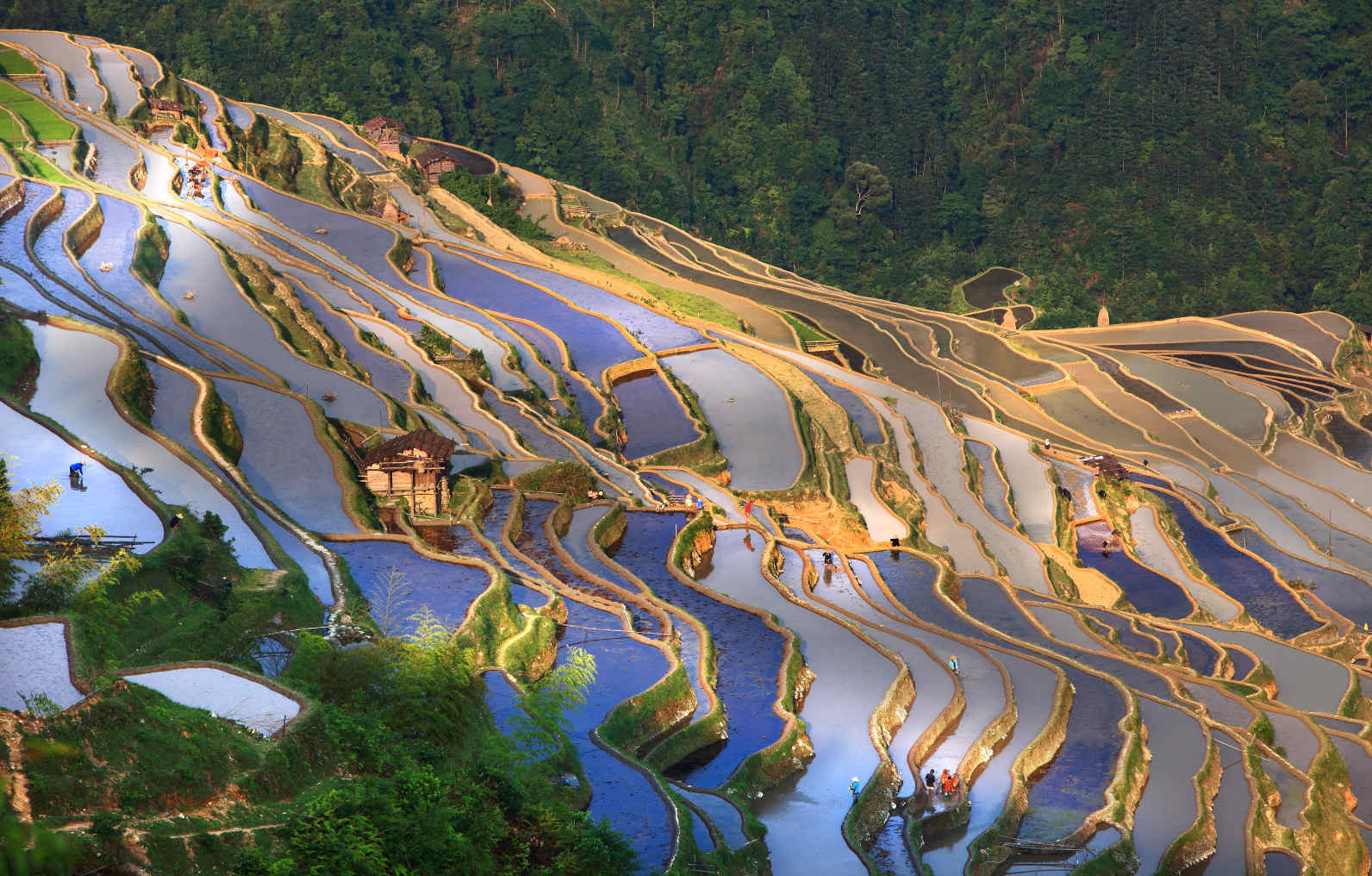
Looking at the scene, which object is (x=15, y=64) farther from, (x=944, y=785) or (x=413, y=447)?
(x=944, y=785)

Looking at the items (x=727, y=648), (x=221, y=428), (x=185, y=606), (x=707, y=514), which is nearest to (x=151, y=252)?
(x=221, y=428)

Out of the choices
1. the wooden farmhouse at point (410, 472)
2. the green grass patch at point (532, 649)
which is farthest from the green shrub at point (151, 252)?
the green grass patch at point (532, 649)

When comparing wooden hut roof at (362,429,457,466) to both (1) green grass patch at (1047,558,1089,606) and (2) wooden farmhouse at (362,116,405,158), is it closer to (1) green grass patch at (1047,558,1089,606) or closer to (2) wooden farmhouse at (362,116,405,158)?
(1) green grass patch at (1047,558,1089,606)

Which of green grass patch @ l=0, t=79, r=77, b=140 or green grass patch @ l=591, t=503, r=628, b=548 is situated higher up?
green grass patch @ l=591, t=503, r=628, b=548

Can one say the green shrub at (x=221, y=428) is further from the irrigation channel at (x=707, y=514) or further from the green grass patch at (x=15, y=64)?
the green grass patch at (x=15, y=64)

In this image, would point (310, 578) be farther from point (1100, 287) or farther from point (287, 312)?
point (1100, 287)

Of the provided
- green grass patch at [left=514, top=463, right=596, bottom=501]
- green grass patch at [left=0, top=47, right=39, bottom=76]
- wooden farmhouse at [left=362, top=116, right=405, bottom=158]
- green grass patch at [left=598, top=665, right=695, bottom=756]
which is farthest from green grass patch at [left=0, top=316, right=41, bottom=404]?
wooden farmhouse at [left=362, top=116, right=405, bottom=158]
